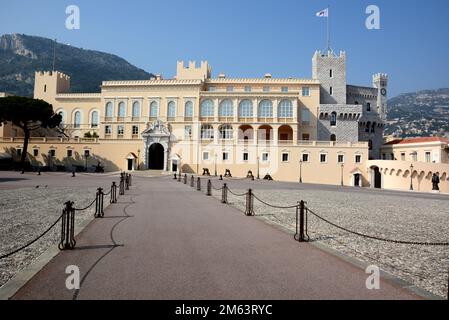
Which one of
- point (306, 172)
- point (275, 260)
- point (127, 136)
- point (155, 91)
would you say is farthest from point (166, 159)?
point (275, 260)

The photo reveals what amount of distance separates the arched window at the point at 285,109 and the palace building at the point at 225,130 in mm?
165

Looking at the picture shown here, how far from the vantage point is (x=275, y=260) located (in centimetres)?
681

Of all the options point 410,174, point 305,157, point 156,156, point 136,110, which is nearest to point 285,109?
point 305,157

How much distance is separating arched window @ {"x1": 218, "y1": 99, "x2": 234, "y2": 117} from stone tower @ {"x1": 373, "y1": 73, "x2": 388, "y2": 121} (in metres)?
32.6

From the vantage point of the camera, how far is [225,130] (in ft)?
184

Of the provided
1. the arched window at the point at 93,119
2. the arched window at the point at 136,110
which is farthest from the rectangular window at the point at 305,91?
the arched window at the point at 93,119

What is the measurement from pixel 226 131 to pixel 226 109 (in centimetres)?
367

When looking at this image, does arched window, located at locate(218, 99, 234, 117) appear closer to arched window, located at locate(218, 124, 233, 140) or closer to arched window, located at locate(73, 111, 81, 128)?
arched window, located at locate(218, 124, 233, 140)

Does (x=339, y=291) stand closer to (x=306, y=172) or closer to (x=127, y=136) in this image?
(x=306, y=172)

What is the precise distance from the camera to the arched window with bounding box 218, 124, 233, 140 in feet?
183

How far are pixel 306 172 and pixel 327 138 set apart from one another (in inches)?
445

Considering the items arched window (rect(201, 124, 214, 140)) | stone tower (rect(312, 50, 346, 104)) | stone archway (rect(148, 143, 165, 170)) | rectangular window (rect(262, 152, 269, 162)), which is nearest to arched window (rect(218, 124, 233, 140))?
arched window (rect(201, 124, 214, 140))

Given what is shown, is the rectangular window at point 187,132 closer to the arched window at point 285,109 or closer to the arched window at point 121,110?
the arched window at point 121,110

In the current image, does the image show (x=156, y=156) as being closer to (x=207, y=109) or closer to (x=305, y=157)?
(x=207, y=109)
